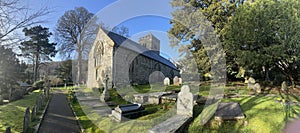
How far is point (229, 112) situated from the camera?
16.3 feet

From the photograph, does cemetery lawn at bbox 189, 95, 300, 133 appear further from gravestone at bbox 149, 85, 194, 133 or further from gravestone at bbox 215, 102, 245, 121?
gravestone at bbox 149, 85, 194, 133

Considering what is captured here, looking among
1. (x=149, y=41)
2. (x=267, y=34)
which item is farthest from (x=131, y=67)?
(x=149, y=41)

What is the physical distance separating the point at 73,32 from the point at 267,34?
89.0ft

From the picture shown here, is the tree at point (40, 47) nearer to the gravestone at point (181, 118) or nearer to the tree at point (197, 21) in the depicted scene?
the tree at point (197, 21)

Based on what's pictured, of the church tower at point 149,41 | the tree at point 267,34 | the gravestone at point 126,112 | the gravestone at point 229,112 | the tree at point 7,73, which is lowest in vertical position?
the gravestone at point 126,112

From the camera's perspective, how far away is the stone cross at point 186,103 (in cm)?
563

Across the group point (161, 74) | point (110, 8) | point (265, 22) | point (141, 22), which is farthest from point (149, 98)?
point (161, 74)

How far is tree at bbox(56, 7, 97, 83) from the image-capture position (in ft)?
83.0

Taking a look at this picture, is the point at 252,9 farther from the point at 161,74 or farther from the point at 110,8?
the point at 161,74

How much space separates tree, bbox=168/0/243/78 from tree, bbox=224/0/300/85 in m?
2.26

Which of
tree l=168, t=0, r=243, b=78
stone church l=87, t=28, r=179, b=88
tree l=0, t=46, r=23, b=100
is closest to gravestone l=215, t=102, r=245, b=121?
tree l=168, t=0, r=243, b=78

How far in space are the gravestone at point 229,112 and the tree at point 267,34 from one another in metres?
7.84

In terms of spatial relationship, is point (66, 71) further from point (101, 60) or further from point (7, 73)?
point (7, 73)

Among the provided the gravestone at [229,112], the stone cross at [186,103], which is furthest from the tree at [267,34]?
the stone cross at [186,103]
